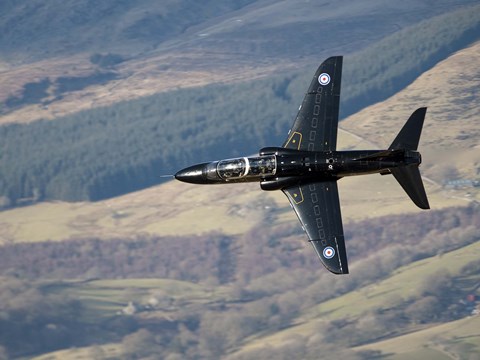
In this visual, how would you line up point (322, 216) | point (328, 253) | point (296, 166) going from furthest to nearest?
1. point (296, 166)
2. point (322, 216)
3. point (328, 253)

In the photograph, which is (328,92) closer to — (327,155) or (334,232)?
(327,155)

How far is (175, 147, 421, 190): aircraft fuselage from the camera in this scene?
100562 mm

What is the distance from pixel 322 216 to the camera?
10112 cm

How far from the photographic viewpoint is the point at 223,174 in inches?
4112

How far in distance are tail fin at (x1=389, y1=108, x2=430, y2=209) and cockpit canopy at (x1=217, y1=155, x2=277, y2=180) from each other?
485 inches

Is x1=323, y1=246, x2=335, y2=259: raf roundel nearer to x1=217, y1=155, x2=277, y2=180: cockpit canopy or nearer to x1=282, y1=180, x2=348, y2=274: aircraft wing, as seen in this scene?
x1=282, y1=180, x2=348, y2=274: aircraft wing

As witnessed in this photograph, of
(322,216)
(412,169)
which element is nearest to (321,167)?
(322,216)

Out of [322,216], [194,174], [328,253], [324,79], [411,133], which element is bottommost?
[328,253]

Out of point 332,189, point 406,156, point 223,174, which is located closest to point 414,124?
point 406,156

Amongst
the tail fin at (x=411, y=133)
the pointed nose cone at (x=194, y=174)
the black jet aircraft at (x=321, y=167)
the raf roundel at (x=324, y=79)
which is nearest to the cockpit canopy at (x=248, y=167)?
the black jet aircraft at (x=321, y=167)

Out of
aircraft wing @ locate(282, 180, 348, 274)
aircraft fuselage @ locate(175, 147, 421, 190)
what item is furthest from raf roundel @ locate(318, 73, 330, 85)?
aircraft wing @ locate(282, 180, 348, 274)

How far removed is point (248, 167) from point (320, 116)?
9.13m

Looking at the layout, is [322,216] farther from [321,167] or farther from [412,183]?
[412,183]

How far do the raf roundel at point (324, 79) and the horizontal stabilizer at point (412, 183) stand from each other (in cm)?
1283
